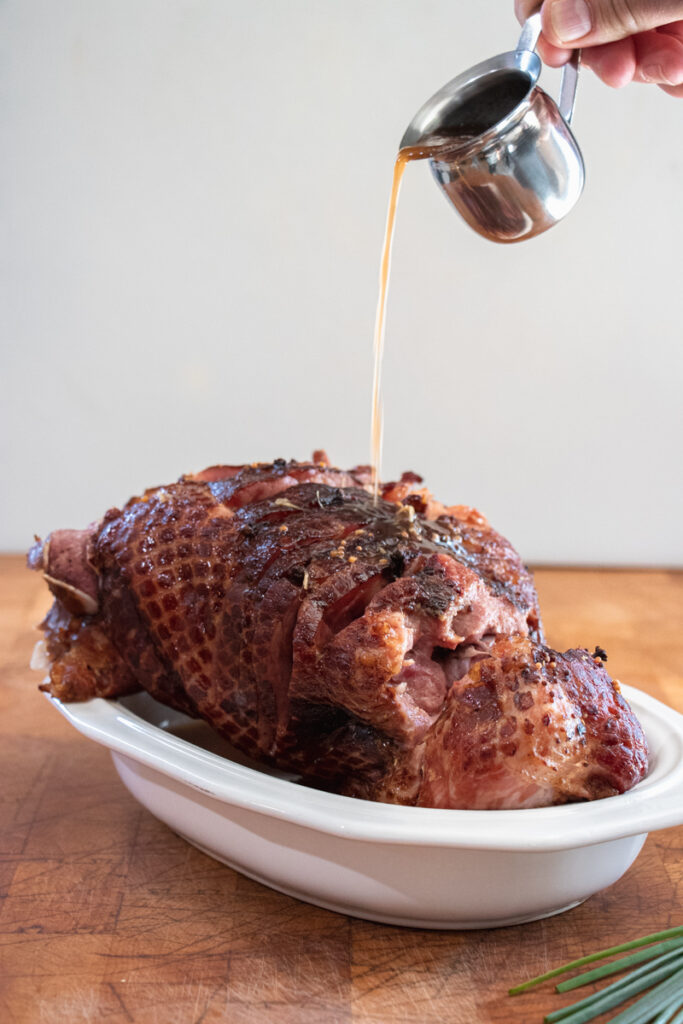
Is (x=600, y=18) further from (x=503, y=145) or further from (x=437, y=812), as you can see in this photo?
(x=437, y=812)

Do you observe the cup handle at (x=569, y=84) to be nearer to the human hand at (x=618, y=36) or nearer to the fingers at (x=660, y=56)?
the human hand at (x=618, y=36)

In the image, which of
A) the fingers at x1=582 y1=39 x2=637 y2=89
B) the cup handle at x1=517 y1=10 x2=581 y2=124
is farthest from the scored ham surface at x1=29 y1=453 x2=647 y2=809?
the fingers at x1=582 y1=39 x2=637 y2=89

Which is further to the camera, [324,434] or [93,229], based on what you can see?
[324,434]

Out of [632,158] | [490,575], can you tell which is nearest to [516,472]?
[632,158]

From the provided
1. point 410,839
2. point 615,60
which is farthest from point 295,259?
point 410,839

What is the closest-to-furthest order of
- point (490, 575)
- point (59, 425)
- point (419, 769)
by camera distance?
point (419, 769), point (490, 575), point (59, 425)

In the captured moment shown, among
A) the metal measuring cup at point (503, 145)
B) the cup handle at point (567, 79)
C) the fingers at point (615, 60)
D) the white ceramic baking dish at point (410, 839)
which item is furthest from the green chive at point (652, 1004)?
the fingers at point (615, 60)

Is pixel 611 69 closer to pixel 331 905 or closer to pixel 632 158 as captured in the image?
pixel 632 158
